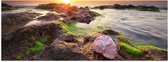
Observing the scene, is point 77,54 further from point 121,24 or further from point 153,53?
point 121,24

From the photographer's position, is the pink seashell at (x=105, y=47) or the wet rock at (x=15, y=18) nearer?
the pink seashell at (x=105, y=47)

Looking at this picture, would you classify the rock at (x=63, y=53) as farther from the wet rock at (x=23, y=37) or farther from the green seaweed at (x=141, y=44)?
the green seaweed at (x=141, y=44)

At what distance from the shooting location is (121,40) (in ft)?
9.54

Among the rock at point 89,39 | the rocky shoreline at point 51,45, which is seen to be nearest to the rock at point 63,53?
the rocky shoreline at point 51,45

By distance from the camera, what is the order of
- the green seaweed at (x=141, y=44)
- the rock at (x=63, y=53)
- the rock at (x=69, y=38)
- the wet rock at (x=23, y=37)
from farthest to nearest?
1. the green seaweed at (x=141, y=44)
2. the rock at (x=69, y=38)
3. the wet rock at (x=23, y=37)
4. the rock at (x=63, y=53)

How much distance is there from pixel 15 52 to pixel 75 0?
1.12 m

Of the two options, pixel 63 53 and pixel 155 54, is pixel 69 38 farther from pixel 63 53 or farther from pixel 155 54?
pixel 155 54

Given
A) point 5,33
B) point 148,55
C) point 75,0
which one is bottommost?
point 148,55

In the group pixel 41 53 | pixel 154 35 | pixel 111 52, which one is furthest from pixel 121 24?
pixel 41 53

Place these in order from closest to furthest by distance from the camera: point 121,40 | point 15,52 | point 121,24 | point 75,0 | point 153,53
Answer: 1. point 15,52
2. point 153,53
3. point 121,40
4. point 75,0
5. point 121,24

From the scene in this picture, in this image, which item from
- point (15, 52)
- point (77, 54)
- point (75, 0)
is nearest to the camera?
point (77, 54)

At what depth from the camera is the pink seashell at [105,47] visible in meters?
2.32

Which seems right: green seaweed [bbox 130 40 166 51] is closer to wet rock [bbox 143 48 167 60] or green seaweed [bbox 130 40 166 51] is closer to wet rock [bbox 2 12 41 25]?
wet rock [bbox 143 48 167 60]

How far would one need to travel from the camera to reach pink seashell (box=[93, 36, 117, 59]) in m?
2.32
